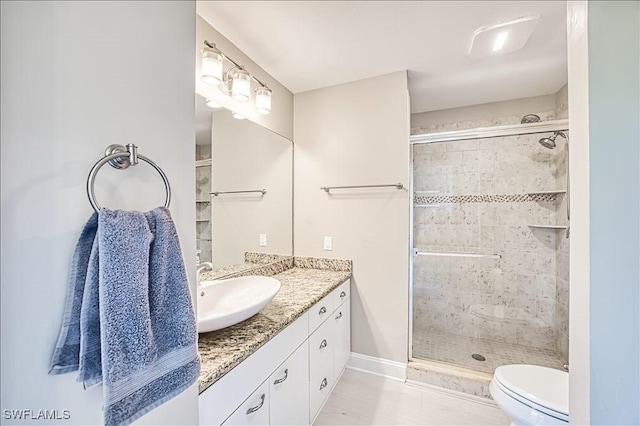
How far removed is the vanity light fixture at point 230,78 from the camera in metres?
1.41

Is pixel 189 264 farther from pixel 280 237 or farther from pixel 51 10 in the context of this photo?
pixel 280 237

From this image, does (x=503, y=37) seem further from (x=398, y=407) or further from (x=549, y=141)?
(x=398, y=407)

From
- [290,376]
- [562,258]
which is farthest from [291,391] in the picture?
[562,258]

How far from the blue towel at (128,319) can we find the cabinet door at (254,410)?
515 millimetres

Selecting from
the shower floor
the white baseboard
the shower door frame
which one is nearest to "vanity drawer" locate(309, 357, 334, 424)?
the white baseboard

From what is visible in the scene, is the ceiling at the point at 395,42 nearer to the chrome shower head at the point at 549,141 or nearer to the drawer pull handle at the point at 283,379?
the chrome shower head at the point at 549,141

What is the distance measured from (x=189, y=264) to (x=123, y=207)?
0.76 feet

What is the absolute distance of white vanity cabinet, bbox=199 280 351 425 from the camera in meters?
0.91

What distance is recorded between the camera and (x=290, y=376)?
51.5 inches

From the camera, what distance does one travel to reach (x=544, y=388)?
4.67 feet

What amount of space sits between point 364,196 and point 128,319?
6.13 ft

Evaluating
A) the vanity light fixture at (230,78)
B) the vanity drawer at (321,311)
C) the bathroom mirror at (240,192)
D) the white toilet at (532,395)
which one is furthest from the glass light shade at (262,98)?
the white toilet at (532,395)

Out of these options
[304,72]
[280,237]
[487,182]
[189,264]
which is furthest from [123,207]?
[487,182]

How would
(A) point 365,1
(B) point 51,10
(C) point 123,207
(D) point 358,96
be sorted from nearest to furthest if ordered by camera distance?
(B) point 51,10 → (C) point 123,207 → (A) point 365,1 → (D) point 358,96
